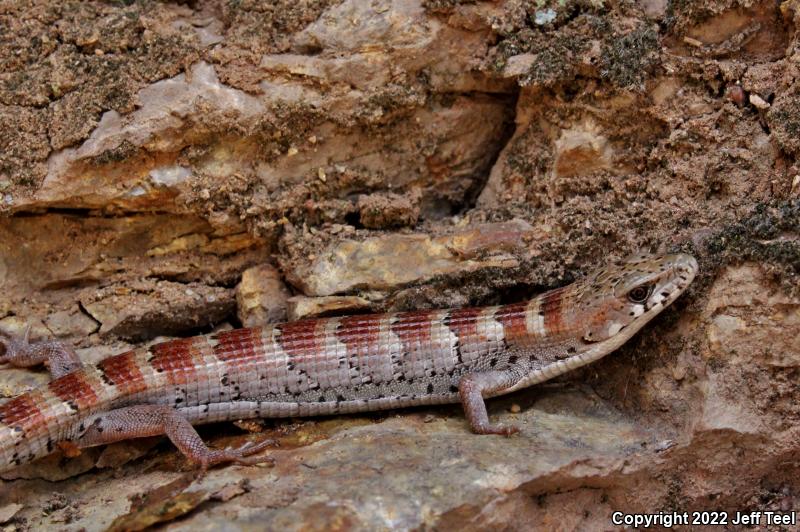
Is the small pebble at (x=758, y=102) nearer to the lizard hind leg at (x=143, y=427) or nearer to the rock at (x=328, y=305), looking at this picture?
the rock at (x=328, y=305)

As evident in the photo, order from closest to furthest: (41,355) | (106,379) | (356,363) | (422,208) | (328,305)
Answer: (106,379) → (356,363) → (41,355) → (328,305) → (422,208)

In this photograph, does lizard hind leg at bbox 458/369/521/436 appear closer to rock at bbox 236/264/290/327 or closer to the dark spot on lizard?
rock at bbox 236/264/290/327

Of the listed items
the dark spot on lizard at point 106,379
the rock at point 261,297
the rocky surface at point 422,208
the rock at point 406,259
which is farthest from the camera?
the rock at point 261,297

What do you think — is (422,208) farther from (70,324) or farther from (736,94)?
(70,324)

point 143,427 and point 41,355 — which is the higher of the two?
point 41,355

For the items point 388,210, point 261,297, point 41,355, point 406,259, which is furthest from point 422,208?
point 41,355

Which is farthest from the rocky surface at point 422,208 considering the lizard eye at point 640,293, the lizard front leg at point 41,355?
the lizard eye at point 640,293

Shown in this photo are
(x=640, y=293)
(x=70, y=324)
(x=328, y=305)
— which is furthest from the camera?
(x=70, y=324)

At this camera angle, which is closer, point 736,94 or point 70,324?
point 736,94
